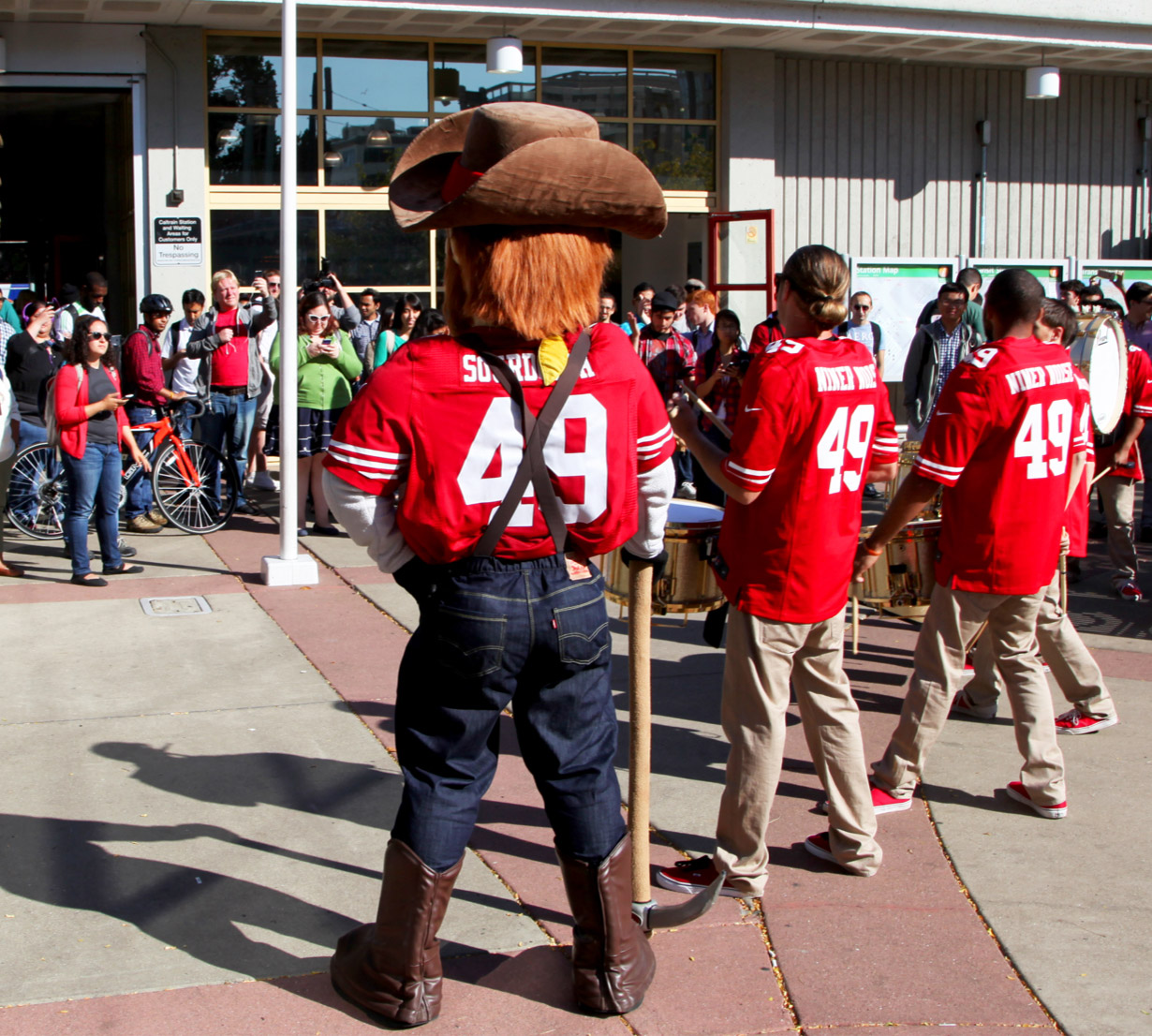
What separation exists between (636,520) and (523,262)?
2.29 ft

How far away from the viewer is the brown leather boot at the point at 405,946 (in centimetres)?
302

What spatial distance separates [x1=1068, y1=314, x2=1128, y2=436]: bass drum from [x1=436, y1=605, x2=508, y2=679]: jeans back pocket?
454 centimetres

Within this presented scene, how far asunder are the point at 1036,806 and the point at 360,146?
39.6ft

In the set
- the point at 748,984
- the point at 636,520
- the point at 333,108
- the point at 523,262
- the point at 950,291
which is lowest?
the point at 748,984

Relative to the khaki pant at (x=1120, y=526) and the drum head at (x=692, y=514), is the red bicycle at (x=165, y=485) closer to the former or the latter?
the drum head at (x=692, y=514)

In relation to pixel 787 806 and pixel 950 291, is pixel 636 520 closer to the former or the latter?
pixel 787 806

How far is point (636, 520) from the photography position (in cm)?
315

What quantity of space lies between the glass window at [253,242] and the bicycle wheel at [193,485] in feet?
15.9

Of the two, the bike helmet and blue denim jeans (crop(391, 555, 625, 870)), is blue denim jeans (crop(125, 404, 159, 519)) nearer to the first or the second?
the bike helmet

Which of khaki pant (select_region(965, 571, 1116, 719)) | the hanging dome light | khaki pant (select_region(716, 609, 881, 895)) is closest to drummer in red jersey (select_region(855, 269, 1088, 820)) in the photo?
khaki pant (select_region(716, 609, 881, 895))

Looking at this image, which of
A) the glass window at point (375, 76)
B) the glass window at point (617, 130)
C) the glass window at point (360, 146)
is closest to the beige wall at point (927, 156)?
the glass window at point (617, 130)

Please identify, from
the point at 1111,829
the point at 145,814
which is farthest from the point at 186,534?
the point at 1111,829

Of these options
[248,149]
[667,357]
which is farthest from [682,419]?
[248,149]

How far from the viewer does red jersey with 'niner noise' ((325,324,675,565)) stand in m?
2.83
